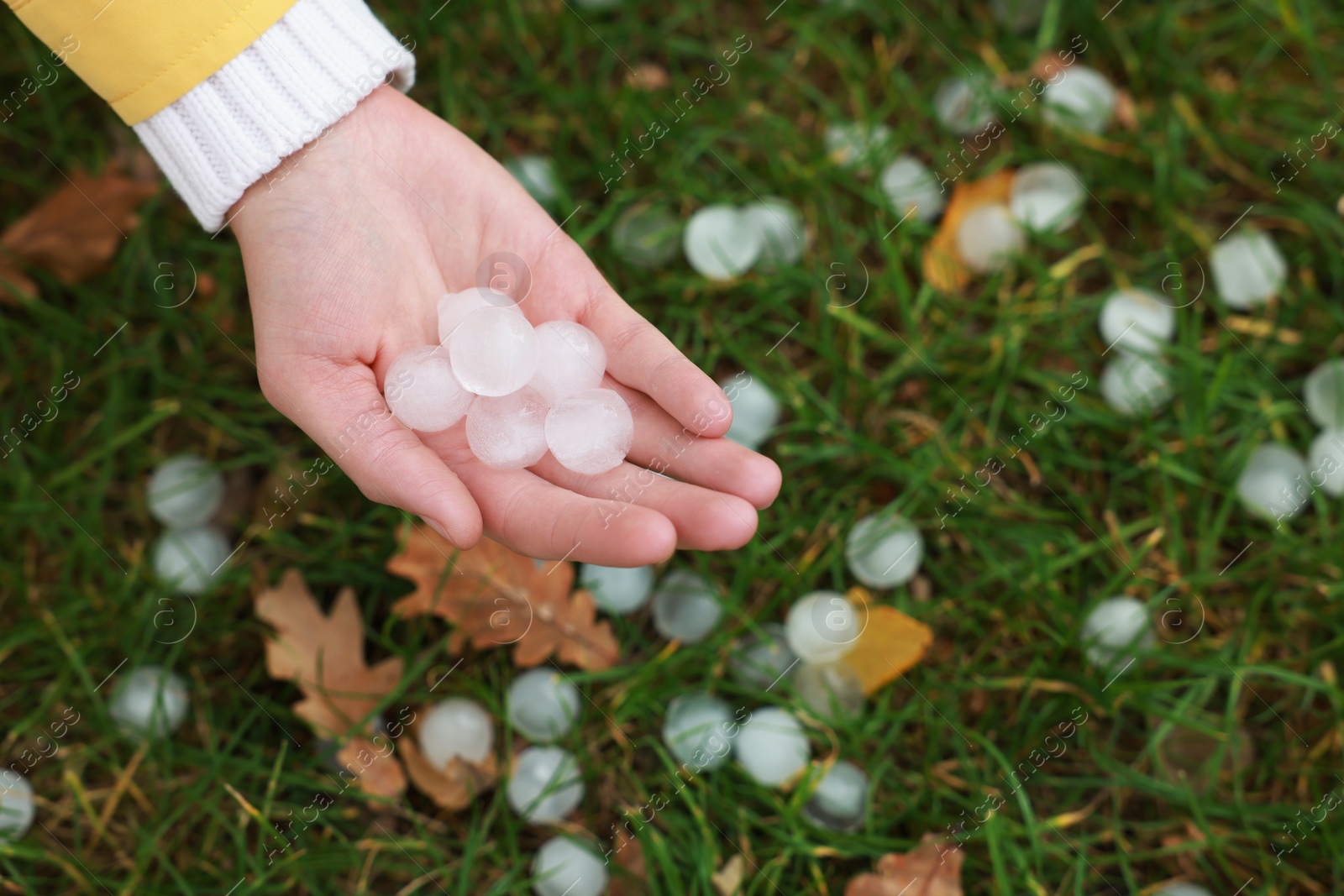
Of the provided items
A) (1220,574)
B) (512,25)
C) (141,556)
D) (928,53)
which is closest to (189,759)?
(141,556)

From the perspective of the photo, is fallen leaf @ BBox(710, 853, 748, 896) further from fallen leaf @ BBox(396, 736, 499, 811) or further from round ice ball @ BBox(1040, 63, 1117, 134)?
round ice ball @ BBox(1040, 63, 1117, 134)

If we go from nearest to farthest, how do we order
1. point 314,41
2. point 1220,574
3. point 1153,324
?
1. point 314,41
2. point 1220,574
3. point 1153,324

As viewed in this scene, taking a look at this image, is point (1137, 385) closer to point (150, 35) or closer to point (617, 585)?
point (617, 585)

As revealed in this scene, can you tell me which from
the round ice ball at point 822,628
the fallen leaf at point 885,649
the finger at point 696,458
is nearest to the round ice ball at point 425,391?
the finger at point 696,458

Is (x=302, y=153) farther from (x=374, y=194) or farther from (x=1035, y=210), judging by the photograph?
(x=1035, y=210)

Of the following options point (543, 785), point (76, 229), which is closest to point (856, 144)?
point (543, 785)

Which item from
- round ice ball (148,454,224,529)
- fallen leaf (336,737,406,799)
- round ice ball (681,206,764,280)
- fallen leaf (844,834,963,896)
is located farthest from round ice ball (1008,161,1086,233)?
round ice ball (148,454,224,529)
